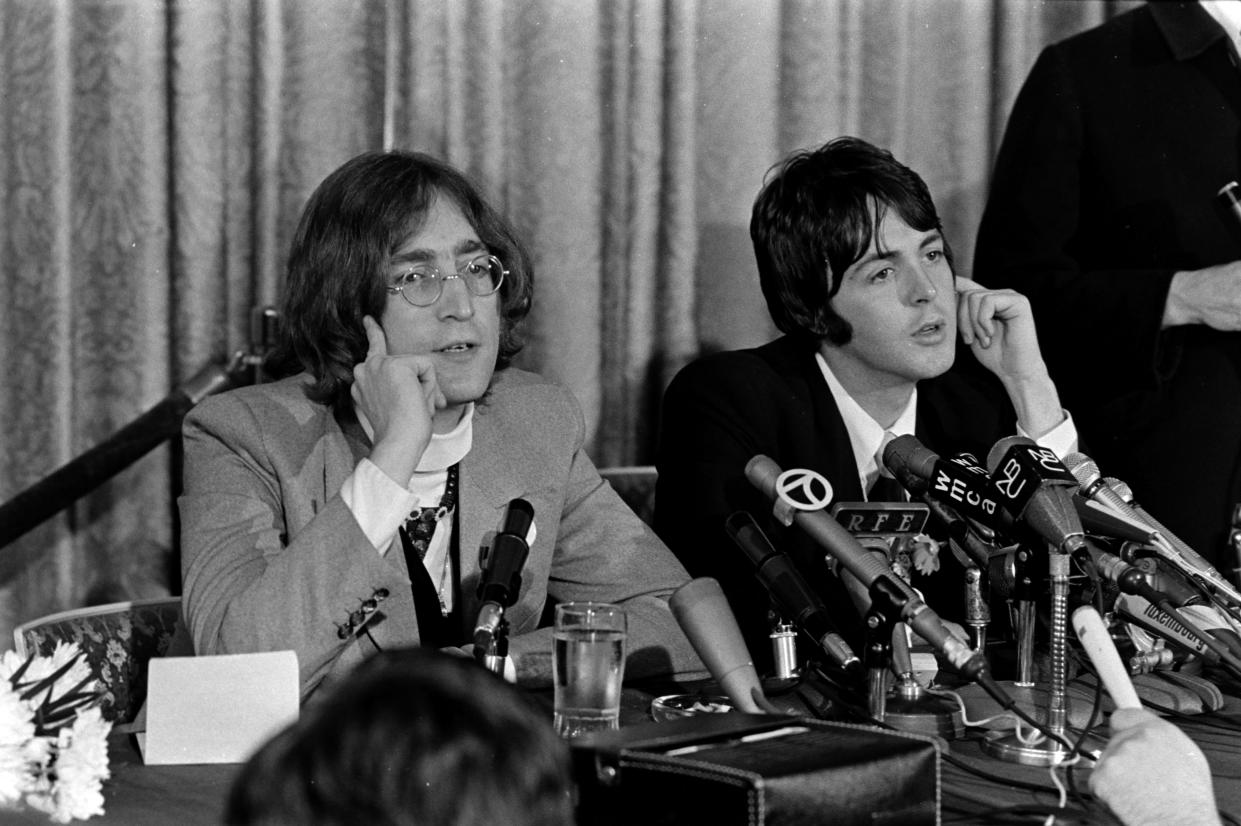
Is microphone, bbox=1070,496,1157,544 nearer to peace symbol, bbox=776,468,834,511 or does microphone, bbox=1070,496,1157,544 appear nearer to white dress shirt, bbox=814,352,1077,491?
peace symbol, bbox=776,468,834,511

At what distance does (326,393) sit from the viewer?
2.46 meters

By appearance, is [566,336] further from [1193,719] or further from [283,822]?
[283,822]

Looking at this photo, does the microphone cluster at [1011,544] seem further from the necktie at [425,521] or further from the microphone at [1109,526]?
the necktie at [425,521]

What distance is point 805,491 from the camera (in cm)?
180

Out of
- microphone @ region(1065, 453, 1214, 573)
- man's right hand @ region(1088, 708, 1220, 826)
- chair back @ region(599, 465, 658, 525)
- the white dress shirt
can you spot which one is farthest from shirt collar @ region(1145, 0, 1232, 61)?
man's right hand @ region(1088, 708, 1220, 826)

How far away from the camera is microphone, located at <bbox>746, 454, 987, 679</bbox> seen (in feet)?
5.28

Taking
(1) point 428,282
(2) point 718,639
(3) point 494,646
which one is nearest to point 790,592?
(2) point 718,639

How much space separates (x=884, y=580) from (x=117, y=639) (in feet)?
3.88

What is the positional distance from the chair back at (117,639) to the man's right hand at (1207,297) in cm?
208

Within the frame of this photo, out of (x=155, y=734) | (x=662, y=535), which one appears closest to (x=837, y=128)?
(x=662, y=535)

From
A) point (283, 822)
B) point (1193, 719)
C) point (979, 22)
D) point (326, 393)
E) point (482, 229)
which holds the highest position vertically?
point (979, 22)

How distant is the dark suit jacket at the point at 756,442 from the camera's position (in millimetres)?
2650

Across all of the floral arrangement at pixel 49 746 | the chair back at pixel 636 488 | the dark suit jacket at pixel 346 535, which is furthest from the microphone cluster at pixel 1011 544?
the chair back at pixel 636 488

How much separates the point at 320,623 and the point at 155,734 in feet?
1.27
